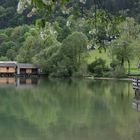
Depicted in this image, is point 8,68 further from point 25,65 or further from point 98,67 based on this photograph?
point 98,67

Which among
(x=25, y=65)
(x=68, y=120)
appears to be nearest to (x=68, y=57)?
(x=25, y=65)

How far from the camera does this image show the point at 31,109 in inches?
1246

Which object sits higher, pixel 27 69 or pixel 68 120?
pixel 27 69

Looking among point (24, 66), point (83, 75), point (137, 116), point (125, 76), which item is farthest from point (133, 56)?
point (137, 116)

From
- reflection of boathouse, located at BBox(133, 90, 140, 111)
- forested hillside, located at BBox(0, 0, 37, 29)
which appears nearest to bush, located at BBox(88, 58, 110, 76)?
reflection of boathouse, located at BBox(133, 90, 140, 111)

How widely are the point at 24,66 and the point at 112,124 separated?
204 ft

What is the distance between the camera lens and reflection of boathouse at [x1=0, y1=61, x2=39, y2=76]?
8381cm

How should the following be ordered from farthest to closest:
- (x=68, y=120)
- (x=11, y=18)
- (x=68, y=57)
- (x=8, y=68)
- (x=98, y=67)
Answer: (x=11, y=18)
(x=8, y=68)
(x=68, y=57)
(x=98, y=67)
(x=68, y=120)

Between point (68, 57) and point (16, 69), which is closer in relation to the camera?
point (68, 57)

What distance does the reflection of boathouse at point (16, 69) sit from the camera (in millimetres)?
83812

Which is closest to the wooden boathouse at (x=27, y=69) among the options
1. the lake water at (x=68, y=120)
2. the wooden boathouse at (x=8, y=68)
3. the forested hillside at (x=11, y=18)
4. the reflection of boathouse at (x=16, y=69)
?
the reflection of boathouse at (x=16, y=69)

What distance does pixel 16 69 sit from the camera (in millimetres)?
85438

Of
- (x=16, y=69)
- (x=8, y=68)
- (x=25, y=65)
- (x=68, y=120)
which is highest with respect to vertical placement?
(x=25, y=65)

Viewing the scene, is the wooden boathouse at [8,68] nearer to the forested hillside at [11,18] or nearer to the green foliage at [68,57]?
the green foliage at [68,57]
